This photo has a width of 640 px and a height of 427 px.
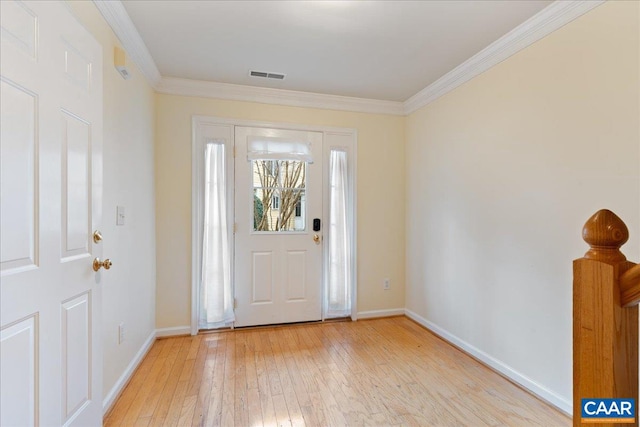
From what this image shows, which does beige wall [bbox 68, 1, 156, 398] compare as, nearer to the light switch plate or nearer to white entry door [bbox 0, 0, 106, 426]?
the light switch plate

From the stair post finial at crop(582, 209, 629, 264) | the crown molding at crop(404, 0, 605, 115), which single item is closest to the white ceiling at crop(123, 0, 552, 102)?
the crown molding at crop(404, 0, 605, 115)

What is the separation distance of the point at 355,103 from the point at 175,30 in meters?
1.90

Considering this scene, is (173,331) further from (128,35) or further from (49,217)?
(128,35)

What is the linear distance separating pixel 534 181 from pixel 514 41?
3.33ft

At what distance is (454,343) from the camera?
2.69 meters

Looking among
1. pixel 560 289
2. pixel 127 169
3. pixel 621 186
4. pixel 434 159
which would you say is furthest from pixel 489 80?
pixel 127 169

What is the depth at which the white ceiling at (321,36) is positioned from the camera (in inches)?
73.0

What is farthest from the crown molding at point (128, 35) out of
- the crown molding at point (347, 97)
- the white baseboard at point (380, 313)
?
the white baseboard at point (380, 313)

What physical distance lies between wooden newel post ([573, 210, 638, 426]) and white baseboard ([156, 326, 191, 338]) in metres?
3.02

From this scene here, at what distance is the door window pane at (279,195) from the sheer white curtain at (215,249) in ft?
1.08

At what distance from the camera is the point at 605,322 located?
0.59 metres

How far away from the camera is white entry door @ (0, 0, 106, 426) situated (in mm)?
967

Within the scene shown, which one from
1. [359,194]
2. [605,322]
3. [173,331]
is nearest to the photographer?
[605,322]

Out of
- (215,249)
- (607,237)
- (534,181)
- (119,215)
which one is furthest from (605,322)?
(215,249)
